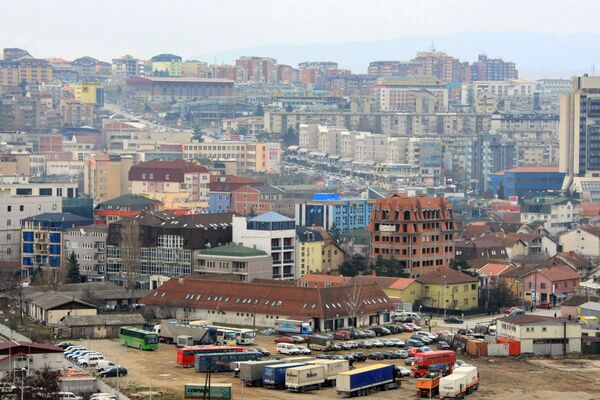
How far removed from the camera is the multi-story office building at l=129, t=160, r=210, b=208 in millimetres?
71688

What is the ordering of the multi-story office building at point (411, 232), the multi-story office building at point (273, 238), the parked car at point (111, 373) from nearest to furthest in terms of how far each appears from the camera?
the parked car at point (111, 373), the multi-story office building at point (273, 238), the multi-story office building at point (411, 232)

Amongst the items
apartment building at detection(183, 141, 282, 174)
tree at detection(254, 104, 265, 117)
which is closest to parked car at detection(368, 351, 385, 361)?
apartment building at detection(183, 141, 282, 174)

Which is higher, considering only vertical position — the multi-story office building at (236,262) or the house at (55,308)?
the multi-story office building at (236,262)

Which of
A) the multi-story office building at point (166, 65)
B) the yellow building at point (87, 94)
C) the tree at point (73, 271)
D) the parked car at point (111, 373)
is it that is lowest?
the parked car at point (111, 373)

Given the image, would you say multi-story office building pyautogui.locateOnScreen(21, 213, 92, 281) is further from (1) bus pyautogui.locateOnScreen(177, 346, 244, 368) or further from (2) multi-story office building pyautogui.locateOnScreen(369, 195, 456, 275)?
Answer: (1) bus pyautogui.locateOnScreen(177, 346, 244, 368)

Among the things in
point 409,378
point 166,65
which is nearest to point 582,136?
point 409,378

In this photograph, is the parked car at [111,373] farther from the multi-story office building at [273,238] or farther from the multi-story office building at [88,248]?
the multi-story office building at [88,248]

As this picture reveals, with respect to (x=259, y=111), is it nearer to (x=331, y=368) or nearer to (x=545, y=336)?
(x=545, y=336)

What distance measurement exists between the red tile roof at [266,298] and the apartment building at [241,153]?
1754 inches

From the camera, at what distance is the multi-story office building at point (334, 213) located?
5712cm

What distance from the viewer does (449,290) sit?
1721 inches

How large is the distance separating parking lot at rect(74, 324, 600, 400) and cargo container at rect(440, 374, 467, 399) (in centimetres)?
40

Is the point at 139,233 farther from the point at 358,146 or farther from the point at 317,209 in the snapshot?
the point at 358,146

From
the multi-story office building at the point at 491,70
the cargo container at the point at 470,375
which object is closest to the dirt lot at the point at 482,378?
the cargo container at the point at 470,375
